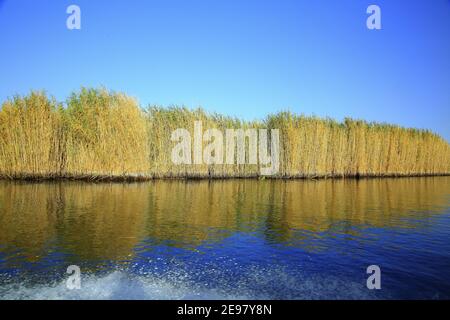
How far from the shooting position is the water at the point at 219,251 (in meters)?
4.81

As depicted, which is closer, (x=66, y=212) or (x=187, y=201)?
(x=66, y=212)

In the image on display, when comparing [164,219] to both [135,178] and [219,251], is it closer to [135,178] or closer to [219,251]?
[219,251]

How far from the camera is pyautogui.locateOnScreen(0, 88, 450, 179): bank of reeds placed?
20203mm

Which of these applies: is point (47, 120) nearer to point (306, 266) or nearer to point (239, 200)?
point (239, 200)

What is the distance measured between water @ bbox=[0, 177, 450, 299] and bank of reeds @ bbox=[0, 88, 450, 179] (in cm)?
947

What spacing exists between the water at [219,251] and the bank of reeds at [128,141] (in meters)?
9.47

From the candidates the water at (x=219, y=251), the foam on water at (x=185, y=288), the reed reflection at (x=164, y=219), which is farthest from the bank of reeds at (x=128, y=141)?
the foam on water at (x=185, y=288)

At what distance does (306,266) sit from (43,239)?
4738 mm

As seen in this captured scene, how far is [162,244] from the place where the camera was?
6891 mm

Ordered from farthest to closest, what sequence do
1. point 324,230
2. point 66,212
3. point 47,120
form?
1. point 47,120
2. point 66,212
3. point 324,230

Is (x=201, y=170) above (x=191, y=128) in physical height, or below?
below

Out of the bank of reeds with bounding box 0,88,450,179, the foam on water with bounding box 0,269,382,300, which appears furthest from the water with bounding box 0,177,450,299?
the bank of reeds with bounding box 0,88,450,179

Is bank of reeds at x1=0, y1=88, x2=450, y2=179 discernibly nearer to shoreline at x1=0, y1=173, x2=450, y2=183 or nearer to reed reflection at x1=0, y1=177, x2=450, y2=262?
shoreline at x1=0, y1=173, x2=450, y2=183
